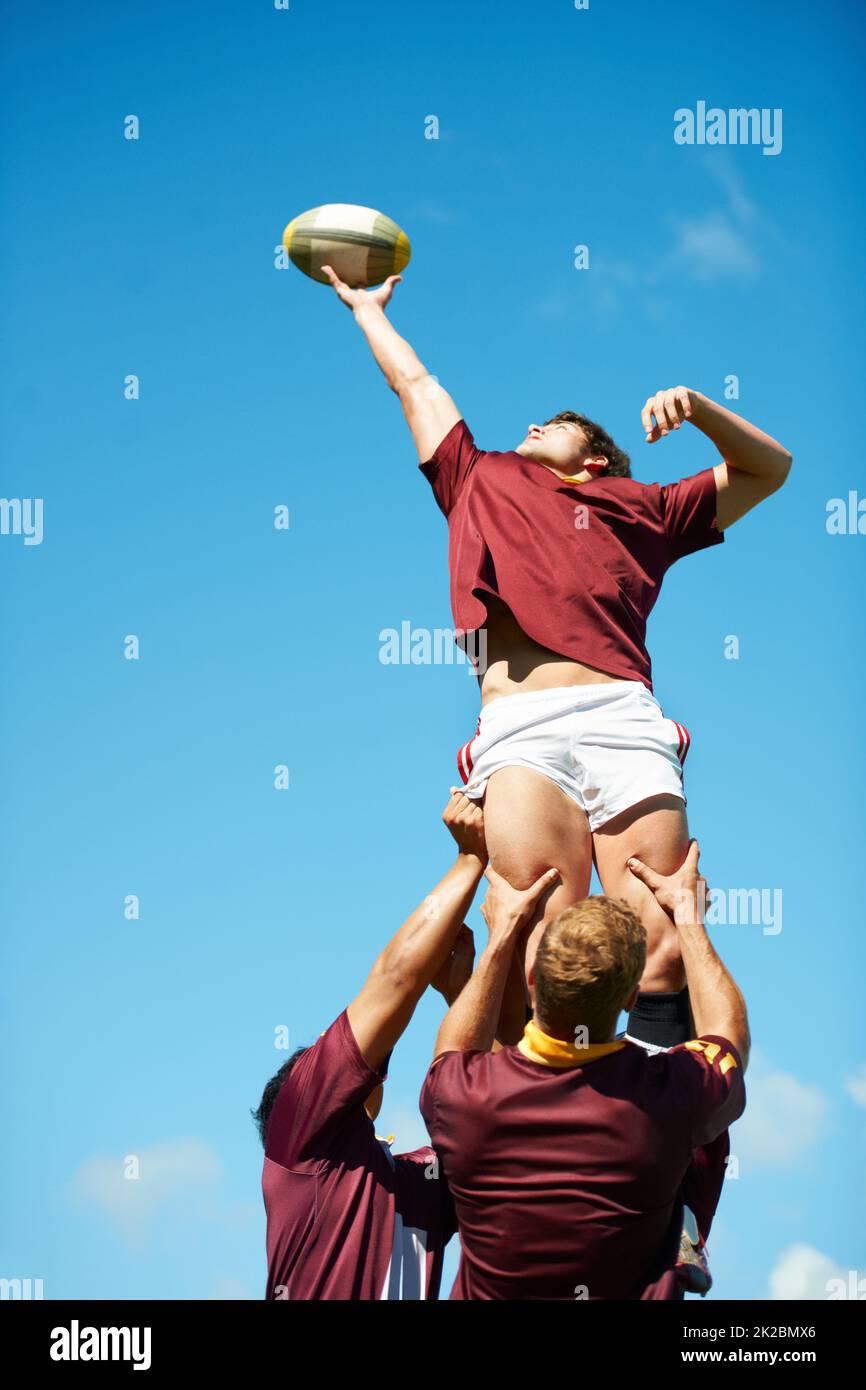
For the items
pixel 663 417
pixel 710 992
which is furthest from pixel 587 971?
pixel 663 417

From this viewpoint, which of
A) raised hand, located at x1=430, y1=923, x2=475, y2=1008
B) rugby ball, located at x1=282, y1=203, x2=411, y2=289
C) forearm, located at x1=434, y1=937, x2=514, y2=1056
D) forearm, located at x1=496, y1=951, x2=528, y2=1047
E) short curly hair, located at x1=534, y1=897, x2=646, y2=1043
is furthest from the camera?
rugby ball, located at x1=282, y1=203, x2=411, y2=289

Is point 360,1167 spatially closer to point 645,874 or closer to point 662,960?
point 662,960

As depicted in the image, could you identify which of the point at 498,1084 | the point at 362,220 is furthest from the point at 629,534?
the point at 498,1084

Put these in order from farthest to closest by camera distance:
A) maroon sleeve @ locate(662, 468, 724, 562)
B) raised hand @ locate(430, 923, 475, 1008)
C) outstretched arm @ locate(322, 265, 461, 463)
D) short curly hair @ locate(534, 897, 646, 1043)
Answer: outstretched arm @ locate(322, 265, 461, 463), maroon sleeve @ locate(662, 468, 724, 562), raised hand @ locate(430, 923, 475, 1008), short curly hair @ locate(534, 897, 646, 1043)

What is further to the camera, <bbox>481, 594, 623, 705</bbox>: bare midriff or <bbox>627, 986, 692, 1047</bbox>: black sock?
<bbox>481, 594, 623, 705</bbox>: bare midriff

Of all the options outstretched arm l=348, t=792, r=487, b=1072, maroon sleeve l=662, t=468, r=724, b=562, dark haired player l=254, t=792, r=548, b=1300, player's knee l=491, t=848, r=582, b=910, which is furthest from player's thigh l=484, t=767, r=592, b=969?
maroon sleeve l=662, t=468, r=724, b=562

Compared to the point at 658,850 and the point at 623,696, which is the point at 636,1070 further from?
the point at 623,696

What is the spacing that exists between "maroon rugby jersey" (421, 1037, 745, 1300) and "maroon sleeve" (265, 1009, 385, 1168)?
689 mm

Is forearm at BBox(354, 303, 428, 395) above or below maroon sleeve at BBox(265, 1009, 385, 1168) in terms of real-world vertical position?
above

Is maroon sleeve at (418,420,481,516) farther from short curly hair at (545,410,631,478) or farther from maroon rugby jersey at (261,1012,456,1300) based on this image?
maroon rugby jersey at (261,1012,456,1300)

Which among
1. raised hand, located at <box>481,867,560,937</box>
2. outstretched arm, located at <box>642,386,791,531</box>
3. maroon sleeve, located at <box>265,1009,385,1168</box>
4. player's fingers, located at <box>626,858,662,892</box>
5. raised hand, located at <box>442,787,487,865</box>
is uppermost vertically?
outstretched arm, located at <box>642,386,791,531</box>

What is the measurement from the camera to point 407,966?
5.15 meters

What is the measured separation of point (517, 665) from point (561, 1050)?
1840mm

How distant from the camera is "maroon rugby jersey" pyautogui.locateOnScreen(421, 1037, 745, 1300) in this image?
4250 millimetres
